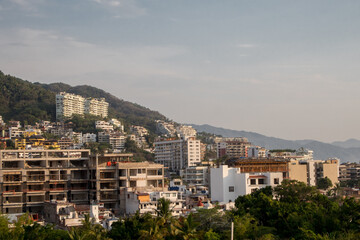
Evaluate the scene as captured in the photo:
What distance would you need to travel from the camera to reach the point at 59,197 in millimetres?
57906

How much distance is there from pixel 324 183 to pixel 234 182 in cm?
2277

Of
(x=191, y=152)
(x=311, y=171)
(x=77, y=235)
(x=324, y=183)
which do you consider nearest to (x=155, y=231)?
(x=77, y=235)

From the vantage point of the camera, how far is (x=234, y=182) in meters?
61.8

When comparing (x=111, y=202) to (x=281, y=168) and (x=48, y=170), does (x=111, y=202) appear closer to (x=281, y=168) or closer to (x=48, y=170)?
(x=48, y=170)

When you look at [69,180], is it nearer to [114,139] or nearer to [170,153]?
[170,153]

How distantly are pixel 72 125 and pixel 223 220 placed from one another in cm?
12305

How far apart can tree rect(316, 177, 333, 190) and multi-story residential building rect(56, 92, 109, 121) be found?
9416 centimetres

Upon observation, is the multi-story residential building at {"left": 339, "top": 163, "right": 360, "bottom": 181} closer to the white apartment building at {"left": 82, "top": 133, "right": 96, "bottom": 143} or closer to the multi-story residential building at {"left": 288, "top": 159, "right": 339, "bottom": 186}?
the multi-story residential building at {"left": 288, "top": 159, "right": 339, "bottom": 186}

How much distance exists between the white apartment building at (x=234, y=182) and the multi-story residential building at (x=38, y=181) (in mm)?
13434

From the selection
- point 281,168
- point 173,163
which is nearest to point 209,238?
point 281,168

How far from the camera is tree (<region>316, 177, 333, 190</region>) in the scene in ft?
260

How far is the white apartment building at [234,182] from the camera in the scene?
200 feet

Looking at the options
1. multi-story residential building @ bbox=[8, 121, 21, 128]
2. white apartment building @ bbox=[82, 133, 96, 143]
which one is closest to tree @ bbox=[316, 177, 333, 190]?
white apartment building @ bbox=[82, 133, 96, 143]

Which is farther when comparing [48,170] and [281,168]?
[281,168]
